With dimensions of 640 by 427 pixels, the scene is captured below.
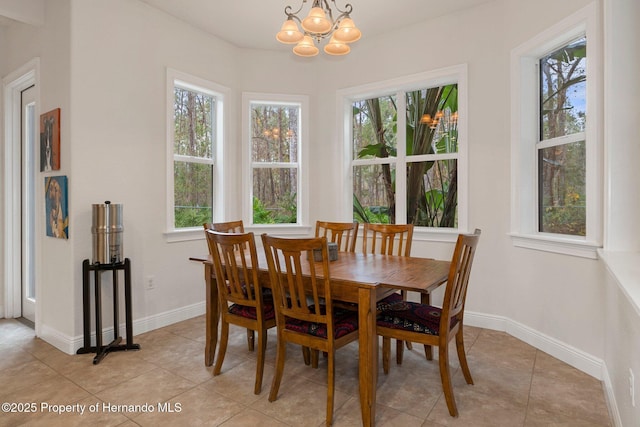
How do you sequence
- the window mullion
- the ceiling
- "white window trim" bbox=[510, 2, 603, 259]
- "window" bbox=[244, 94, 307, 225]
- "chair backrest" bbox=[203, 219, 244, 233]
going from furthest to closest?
"window" bbox=[244, 94, 307, 225] → the window mullion → the ceiling → "chair backrest" bbox=[203, 219, 244, 233] → "white window trim" bbox=[510, 2, 603, 259]

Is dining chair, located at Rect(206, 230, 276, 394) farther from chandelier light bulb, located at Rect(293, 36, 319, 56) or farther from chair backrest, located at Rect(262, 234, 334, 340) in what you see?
chandelier light bulb, located at Rect(293, 36, 319, 56)

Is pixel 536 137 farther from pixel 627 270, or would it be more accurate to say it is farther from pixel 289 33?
pixel 289 33

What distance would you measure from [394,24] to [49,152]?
11.3 ft

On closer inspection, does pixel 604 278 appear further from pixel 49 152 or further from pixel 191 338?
pixel 49 152

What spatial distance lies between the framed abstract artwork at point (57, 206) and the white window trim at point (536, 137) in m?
3.75

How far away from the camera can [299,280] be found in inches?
77.5

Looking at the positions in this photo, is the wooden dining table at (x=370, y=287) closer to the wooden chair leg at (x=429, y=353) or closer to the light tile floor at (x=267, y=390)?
the light tile floor at (x=267, y=390)

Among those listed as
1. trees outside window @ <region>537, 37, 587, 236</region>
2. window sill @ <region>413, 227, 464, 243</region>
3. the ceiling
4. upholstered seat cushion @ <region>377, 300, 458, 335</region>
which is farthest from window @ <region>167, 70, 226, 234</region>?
trees outside window @ <region>537, 37, 587, 236</region>

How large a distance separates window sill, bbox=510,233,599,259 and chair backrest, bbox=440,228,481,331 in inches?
35.8

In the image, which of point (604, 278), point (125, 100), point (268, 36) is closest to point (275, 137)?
point (268, 36)

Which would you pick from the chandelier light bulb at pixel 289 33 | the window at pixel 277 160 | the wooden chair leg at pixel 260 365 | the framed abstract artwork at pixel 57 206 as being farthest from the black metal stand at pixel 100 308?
the chandelier light bulb at pixel 289 33

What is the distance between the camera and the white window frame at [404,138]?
11.4ft

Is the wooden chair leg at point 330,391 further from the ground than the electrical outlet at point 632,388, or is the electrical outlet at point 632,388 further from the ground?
the electrical outlet at point 632,388

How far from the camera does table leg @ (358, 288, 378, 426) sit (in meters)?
1.88
